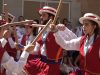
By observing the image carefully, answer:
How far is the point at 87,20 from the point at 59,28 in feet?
1.33

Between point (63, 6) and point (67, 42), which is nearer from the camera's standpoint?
point (67, 42)

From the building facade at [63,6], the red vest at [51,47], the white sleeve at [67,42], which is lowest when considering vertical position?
the building facade at [63,6]

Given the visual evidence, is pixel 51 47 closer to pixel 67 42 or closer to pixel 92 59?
pixel 67 42

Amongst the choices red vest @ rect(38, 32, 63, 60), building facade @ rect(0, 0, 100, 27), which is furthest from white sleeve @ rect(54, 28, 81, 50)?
building facade @ rect(0, 0, 100, 27)

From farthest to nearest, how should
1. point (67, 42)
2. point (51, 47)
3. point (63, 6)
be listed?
point (63, 6) → point (51, 47) → point (67, 42)

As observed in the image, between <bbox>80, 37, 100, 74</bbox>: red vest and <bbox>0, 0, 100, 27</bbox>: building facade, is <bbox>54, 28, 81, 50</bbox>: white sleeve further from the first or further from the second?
<bbox>0, 0, 100, 27</bbox>: building facade

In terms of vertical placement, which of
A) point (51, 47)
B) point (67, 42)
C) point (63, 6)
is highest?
point (67, 42)

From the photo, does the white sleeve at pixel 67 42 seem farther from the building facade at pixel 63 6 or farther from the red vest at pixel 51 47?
the building facade at pixel 63 6

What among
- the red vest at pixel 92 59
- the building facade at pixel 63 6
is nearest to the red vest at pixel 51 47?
the red vest at pixel 92 59

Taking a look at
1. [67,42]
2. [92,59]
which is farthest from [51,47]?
[92,59]

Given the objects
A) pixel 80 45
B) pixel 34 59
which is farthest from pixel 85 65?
pixel 34 59

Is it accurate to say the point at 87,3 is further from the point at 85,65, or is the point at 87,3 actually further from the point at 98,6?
the point at 85,65

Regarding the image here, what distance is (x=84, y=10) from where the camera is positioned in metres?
14.6

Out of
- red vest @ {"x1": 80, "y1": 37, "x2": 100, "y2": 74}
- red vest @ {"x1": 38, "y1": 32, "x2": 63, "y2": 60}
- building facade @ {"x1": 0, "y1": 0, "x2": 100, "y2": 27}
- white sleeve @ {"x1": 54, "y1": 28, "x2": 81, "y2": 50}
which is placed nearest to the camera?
red vest @ {"x1": 80, "y1": 37, "x2": 100, "y2": 74}
